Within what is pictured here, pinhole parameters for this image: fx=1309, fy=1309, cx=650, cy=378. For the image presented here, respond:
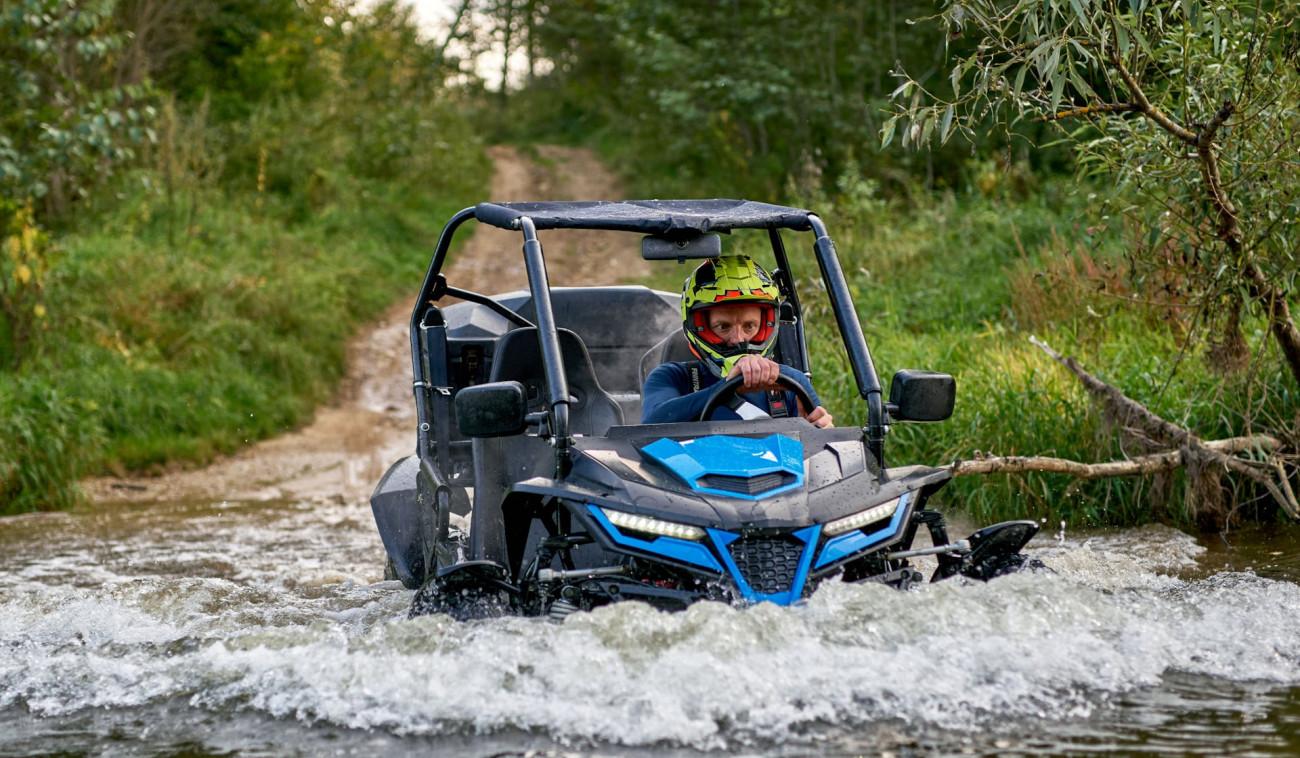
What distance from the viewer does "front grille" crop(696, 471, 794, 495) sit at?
399cm

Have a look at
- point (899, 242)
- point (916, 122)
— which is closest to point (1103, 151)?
point (916, 122)

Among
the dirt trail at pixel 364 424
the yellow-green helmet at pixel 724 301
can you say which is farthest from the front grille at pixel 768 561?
the dirt trail at pixel 364 424

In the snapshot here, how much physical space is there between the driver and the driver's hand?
0.25ft

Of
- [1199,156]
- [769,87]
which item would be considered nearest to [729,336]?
[1199,156]

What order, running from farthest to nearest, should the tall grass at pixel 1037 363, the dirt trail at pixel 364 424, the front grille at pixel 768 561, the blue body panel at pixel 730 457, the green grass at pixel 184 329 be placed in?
the dirt trail at pixel 364 424 → the green grass at pixel 184 329 → the tall grass at pixel 1037 363 → the blue body panel at pixel 730 457 → the front grille at pixel 768 561

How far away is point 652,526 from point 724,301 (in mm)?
Answer: 1230

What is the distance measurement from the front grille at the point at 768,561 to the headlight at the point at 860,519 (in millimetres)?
113

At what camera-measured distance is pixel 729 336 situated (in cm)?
492

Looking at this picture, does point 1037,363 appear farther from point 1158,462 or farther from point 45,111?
point 45,111

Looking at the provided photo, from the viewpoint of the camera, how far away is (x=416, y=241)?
1930 centimetres

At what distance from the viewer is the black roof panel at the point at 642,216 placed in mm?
4812

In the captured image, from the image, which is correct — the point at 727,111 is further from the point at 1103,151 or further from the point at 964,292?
the point at 1103,151

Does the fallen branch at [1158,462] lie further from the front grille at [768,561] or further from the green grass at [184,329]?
the green grass at [184,329]

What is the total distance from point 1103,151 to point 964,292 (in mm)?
4343
